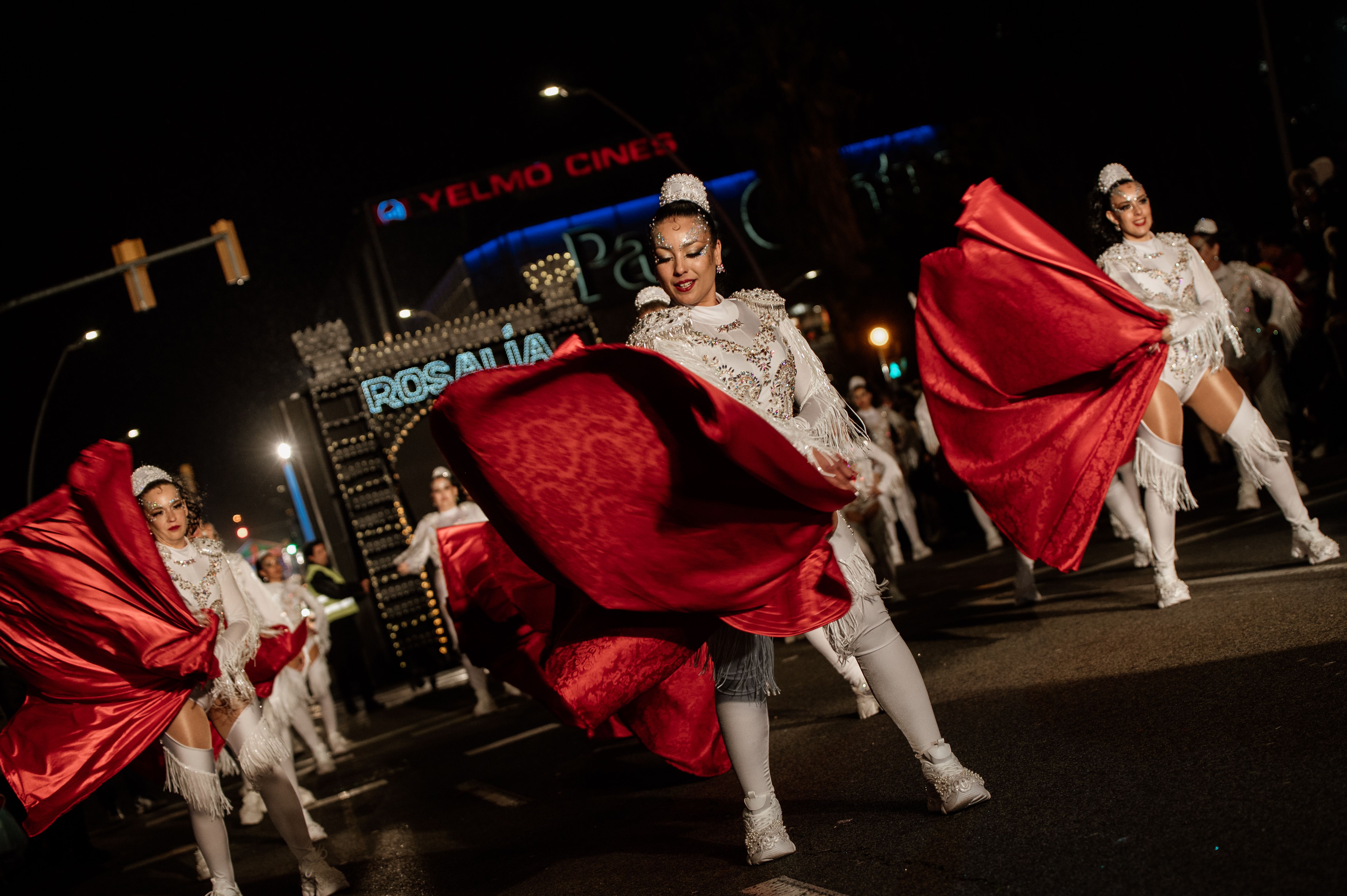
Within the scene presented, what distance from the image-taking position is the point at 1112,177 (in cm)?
586

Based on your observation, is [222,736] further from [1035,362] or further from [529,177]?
[529,177]

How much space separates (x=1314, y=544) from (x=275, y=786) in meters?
5.12

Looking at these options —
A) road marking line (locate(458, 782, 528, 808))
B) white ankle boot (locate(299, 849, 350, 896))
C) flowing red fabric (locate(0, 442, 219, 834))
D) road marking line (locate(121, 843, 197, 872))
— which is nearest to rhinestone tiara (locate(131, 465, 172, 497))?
flowing red fabric (locate(0, 442, 219, 834))

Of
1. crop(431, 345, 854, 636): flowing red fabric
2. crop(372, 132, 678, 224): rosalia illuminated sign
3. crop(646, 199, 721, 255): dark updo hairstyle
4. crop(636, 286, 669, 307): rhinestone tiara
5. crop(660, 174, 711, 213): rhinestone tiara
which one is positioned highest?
crop(372, 132, 678, 224): rosalia illuminated sign

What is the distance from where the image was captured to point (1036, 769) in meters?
3.74

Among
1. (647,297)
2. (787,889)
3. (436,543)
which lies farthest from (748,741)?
(436,543)

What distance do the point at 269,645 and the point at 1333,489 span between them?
Result: 7.38m

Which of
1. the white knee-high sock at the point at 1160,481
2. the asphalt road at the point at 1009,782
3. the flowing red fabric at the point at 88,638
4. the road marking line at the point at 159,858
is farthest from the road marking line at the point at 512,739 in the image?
the white knee-high sock at the point at 1160,481

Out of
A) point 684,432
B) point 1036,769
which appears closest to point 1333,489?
point 1036,769

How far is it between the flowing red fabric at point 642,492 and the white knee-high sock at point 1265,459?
3.13 m

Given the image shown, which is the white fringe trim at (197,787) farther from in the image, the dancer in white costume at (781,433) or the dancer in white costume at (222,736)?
the dancer in white costume at (781,433)

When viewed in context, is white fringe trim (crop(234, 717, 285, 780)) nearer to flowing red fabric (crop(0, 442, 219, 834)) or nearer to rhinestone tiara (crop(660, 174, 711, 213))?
flowing red fabric (crop(0, 442, 219, 834))

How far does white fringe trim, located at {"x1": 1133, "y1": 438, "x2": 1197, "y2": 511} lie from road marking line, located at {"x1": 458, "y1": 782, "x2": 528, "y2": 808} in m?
3.67

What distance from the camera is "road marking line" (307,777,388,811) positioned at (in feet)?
25.4
